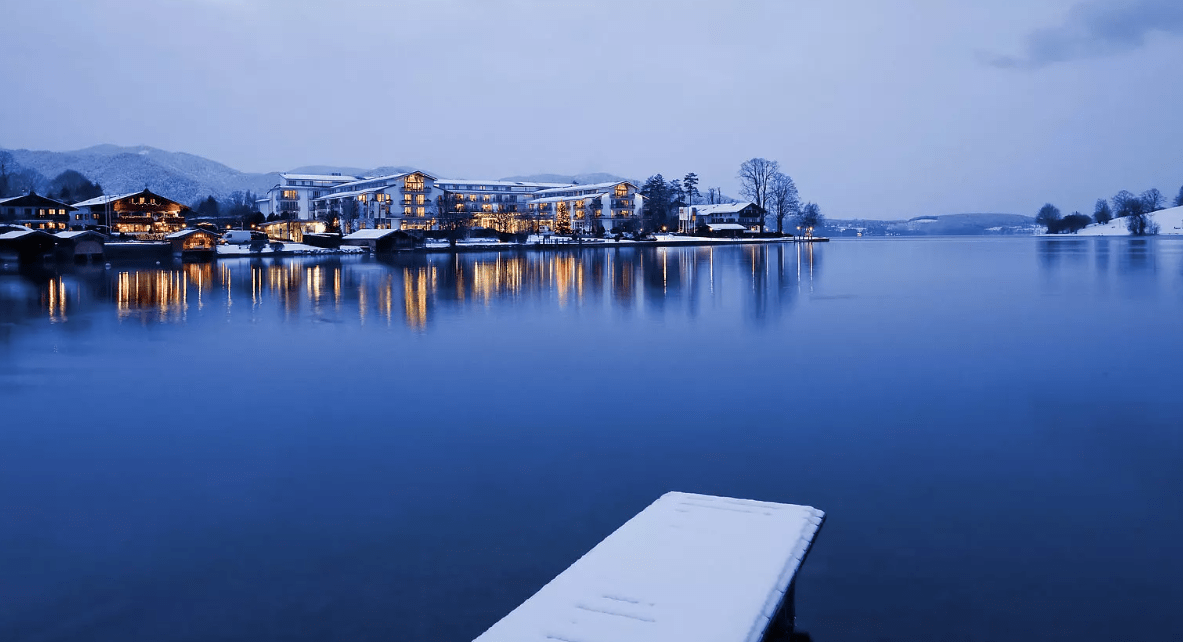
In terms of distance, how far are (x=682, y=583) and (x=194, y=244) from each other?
50.0 metres

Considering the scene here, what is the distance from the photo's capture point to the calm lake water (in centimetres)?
395

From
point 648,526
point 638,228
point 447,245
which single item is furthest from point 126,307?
point 638,228

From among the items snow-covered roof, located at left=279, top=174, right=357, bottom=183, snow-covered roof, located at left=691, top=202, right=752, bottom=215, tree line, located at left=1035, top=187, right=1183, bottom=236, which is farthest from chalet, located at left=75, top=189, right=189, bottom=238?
tree line, located at left=1035, top=187, right=1183, bottom=236

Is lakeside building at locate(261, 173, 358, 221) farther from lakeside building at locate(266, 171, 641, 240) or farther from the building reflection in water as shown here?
the building reflection in water

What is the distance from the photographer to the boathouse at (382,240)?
172ft

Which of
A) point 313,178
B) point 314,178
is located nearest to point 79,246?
point 313,178

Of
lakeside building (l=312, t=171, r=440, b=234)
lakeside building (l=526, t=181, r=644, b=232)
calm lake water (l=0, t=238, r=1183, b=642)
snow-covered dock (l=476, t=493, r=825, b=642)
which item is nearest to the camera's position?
snow-covered dock (l=476, t=493, r=825, b=642)

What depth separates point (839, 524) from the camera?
16.0 feet

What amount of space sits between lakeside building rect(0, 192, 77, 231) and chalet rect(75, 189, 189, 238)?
1273 millimetres

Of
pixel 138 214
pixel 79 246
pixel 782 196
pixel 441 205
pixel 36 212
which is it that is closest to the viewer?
pixel 79 246

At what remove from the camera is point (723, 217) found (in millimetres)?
80438

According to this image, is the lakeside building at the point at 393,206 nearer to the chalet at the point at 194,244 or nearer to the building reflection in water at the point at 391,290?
the chalet at the point at 194,244

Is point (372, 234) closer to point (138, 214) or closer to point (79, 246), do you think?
point (79, 246)

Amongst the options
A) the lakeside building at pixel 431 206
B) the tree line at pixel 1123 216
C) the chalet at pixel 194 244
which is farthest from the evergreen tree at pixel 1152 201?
the chalet at pixel 194 244
